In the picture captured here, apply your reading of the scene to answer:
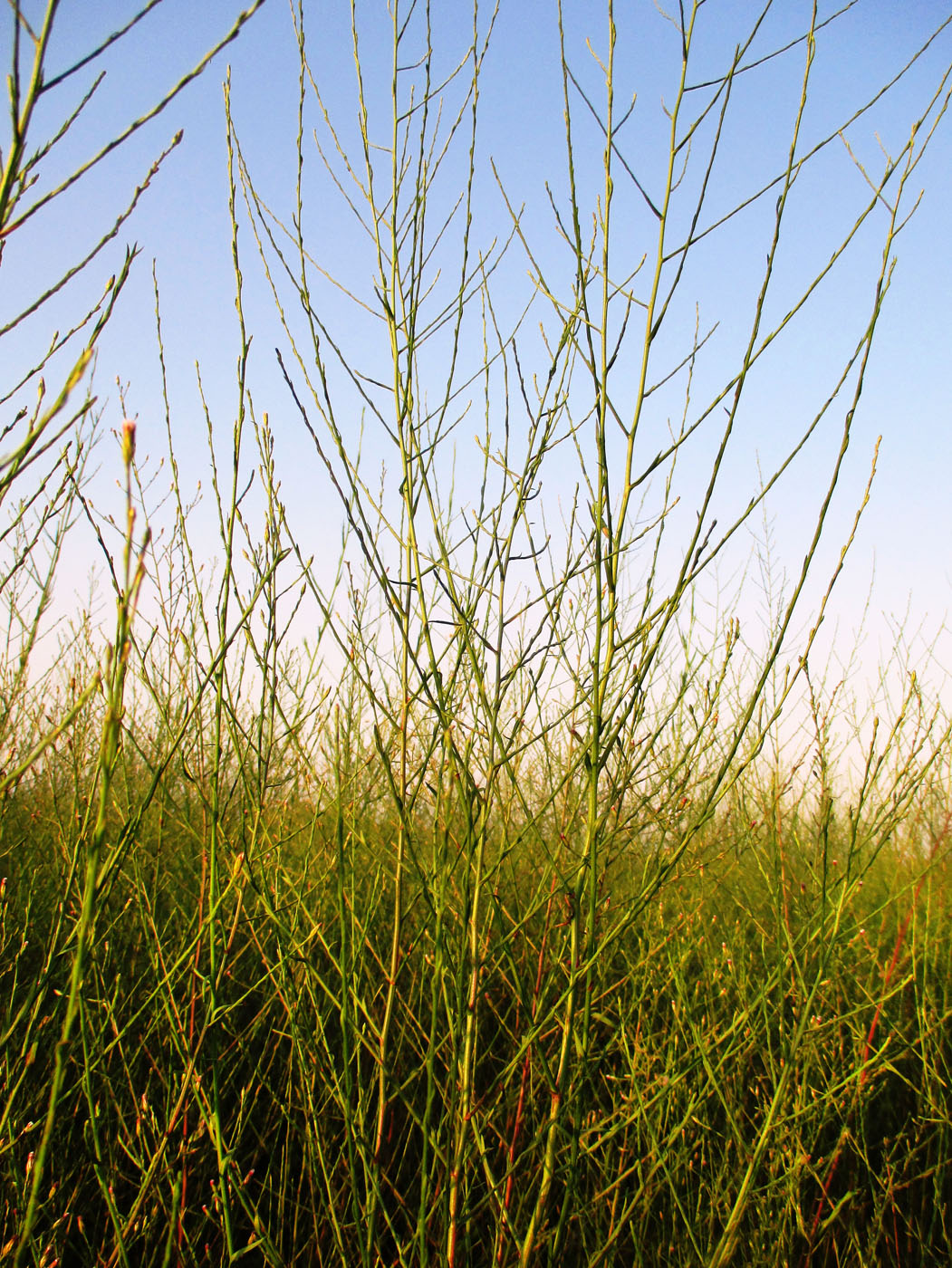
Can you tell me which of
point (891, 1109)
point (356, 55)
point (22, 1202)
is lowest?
point (891, 1109)

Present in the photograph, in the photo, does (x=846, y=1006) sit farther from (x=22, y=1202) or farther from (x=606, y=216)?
(x=606, y=216)

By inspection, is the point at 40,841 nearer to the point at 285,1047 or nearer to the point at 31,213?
the point at 285,1047

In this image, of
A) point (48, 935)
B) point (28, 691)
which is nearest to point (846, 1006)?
point (48, 935)

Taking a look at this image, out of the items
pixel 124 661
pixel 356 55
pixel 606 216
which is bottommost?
pixel 124 661

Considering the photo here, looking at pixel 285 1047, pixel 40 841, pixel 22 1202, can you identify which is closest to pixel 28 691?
pixel 40 841

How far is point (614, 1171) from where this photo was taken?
92.3 inches

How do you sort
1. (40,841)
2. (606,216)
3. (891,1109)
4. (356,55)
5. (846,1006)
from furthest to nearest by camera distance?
(40,841) → (846,1006) → (891,1109) → (356,55) → (606,216)

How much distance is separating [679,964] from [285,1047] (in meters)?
1.53

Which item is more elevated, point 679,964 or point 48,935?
point 679,964

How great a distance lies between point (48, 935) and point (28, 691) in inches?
75.4

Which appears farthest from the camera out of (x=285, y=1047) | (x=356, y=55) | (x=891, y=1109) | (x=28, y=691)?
(x=28, y=691)

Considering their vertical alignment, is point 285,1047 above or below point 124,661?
below

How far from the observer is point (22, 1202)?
160cm

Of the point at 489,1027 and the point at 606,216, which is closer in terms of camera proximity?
the point at 606,216
